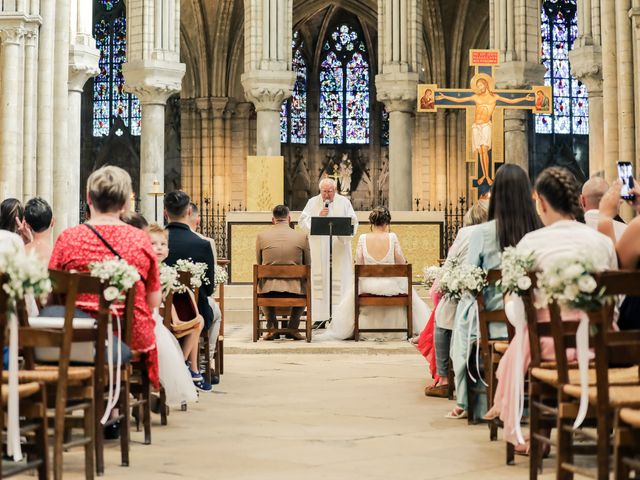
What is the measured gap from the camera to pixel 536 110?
1978 cm

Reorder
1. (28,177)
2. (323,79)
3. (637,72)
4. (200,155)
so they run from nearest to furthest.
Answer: (637,72) < (28,177) < (200,155) < (323,79)

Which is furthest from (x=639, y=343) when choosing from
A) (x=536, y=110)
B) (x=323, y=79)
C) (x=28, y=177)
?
(x=323, y=79)

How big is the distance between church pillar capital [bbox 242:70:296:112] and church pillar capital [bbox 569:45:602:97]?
5.72 metres

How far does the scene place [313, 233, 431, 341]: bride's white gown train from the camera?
1262 centimetres

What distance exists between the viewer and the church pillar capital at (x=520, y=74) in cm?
2197

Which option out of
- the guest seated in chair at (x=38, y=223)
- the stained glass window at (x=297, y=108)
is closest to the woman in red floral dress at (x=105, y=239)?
the guest seated in chair at (x=38, y=223)

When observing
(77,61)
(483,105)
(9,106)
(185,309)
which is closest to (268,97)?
(77,61)

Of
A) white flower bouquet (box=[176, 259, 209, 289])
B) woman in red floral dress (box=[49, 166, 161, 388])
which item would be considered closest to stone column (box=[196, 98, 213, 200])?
white flower bouquet (box=[176, 259, 209, 289])

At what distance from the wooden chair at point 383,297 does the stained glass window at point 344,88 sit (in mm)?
20704

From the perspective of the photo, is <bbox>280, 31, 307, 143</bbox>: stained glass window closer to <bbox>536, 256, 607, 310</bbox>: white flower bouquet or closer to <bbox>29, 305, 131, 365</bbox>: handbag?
<bbox>29, 305, 131, 365</bbox>: handbag

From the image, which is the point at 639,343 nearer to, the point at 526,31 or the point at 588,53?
the point at 588,53

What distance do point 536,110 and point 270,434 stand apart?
1393 cm

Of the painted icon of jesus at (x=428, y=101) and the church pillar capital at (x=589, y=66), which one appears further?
the church pillar capital at (x=589, y=66)

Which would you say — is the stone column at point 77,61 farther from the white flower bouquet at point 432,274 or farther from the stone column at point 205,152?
the white flower bouquet at point 432,274
